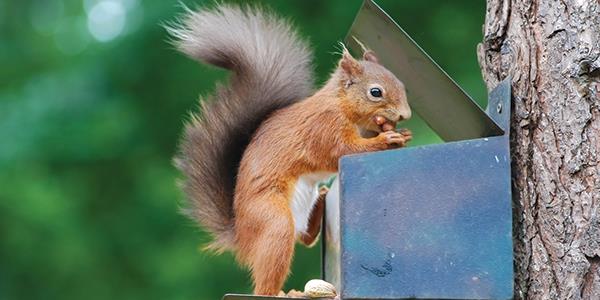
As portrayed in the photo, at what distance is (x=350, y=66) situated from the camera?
2664mm

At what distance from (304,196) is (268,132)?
0.16 meters

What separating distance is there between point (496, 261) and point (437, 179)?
0.18 metres

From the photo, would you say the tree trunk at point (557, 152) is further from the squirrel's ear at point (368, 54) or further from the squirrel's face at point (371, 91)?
the squirrel's ear at point (368, 54)

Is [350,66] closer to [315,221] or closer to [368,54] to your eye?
[368,54]

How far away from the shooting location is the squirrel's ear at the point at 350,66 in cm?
265

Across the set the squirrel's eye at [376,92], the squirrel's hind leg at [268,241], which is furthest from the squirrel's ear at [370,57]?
the squirrel's hind leg at [268,241]

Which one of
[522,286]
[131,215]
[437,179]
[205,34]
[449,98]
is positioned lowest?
[522,286]

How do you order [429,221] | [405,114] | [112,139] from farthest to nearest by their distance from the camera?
[112,139]
[405,114]
[429,221]

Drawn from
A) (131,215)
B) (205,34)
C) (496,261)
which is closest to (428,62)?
(496,261)

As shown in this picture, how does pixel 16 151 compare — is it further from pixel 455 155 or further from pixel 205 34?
pixel 455 155

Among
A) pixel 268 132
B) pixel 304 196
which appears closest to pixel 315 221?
pixel 304 196

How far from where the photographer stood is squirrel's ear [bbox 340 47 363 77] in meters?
2.65

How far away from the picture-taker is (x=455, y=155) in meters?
2.20

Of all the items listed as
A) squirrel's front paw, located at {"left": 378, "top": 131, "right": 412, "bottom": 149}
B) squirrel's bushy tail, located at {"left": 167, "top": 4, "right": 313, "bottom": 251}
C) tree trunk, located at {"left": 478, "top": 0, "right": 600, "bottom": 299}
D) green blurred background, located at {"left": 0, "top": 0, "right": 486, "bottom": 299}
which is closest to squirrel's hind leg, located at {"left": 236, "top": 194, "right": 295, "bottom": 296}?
squirrel's bushy tail, located at {"left": 167, "top": 4, "right": 313, "bottom": 251}
